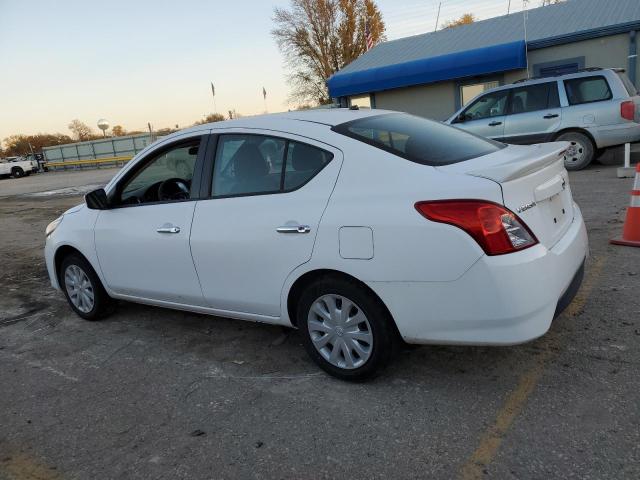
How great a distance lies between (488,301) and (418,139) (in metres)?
1.18

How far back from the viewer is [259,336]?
3.97 meters

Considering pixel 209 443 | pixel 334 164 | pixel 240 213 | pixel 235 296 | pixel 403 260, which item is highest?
pixel 334 164

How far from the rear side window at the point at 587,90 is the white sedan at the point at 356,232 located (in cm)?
730

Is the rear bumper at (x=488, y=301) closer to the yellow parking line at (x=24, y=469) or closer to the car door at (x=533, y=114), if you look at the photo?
the yellow parking line at (x=24, y=469)

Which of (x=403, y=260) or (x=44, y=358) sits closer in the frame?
(x=403, y=260)

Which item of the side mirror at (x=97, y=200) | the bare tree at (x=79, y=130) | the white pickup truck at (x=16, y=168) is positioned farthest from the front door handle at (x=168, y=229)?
the bare tree at (x=79, y=130)

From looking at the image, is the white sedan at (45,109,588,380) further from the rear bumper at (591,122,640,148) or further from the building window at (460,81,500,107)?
the building window at (460,81,500,107)

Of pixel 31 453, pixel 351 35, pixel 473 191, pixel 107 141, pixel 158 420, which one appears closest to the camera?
pixel 473 191

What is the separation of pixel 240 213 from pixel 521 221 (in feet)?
5.49

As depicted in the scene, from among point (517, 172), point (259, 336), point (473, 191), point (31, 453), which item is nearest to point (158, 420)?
point (31, 453)

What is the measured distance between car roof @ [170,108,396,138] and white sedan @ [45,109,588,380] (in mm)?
14

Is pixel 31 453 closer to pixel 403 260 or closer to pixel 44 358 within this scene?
pixel 44 358

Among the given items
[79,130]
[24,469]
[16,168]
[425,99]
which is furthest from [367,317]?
[79,130]

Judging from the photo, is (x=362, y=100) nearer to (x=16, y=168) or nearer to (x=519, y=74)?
(x=519, y=74)
